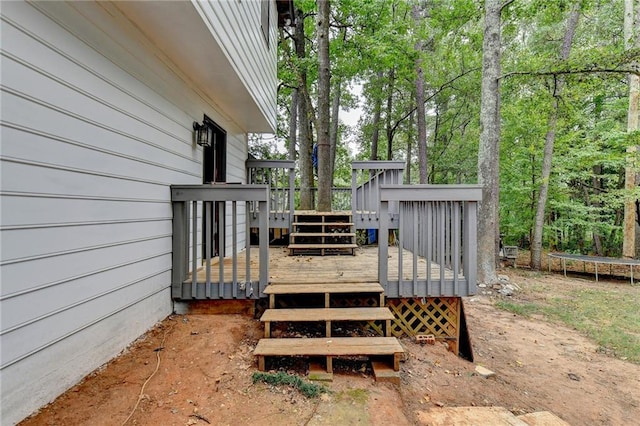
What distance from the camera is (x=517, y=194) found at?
38.4 feet

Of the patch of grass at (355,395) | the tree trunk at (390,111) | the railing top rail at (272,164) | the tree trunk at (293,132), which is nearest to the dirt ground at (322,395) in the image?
the patch of grass at (355,395)

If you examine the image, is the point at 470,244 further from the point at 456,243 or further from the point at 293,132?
the point at 293,132

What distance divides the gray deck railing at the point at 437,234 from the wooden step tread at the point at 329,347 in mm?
835

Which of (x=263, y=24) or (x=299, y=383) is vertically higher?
(x=263, y=24)

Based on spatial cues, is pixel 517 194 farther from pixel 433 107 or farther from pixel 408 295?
pixel 408 295

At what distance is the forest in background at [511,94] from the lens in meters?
7.29

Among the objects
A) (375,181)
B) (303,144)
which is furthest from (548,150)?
(303,144)

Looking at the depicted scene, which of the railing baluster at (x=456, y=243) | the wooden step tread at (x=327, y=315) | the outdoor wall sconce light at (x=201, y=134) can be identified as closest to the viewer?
the wooden step tread at (x=327, y=315)

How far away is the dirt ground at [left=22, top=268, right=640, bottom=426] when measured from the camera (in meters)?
1.84

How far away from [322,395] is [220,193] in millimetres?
2105

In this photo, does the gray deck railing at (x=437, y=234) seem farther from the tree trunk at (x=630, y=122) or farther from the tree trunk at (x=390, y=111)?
the tree trunk at (x=390, y=111)

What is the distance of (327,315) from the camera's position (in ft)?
8.96

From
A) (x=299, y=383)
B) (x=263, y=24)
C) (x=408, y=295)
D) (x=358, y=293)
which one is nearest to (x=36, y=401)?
(x=299, y=383)

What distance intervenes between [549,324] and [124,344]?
247 inches
